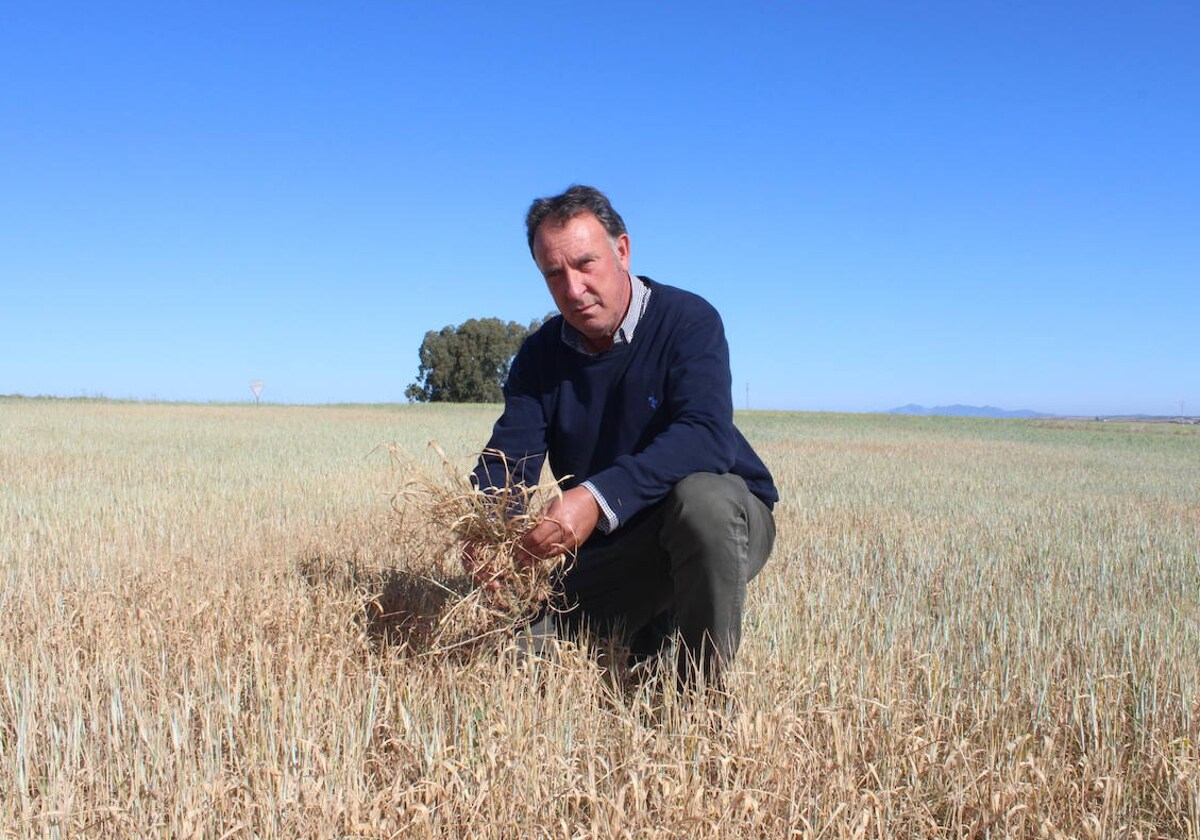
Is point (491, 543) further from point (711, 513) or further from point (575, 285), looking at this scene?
point (575, 285)

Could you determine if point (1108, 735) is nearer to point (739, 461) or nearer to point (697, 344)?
point (739, 461)

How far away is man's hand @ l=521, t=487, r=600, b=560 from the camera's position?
9.00ft

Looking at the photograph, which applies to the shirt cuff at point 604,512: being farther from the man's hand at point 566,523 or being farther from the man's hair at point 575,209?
the man's hair at point 575,209

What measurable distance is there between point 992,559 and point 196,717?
15.1ft

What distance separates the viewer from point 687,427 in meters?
2.97

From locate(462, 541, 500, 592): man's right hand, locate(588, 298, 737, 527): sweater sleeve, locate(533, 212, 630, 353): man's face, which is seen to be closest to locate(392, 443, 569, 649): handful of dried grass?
locate(462, 541, 500, 592): man's right hand

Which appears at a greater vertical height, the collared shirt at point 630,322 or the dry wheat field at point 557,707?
the collared shirt at point 630,322

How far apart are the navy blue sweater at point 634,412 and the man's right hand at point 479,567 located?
254 mm

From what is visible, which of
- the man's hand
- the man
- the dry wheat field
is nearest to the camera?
the dry wheat field

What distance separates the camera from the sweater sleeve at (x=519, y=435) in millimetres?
3275

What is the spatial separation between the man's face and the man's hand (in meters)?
0.70

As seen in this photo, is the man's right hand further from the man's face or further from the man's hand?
the man's face

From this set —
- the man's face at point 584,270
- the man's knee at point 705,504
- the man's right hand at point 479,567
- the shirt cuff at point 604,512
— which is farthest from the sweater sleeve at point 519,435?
the man's knee at point 705,504

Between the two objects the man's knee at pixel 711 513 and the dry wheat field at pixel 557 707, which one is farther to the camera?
the man's knee at pixel 711 513
